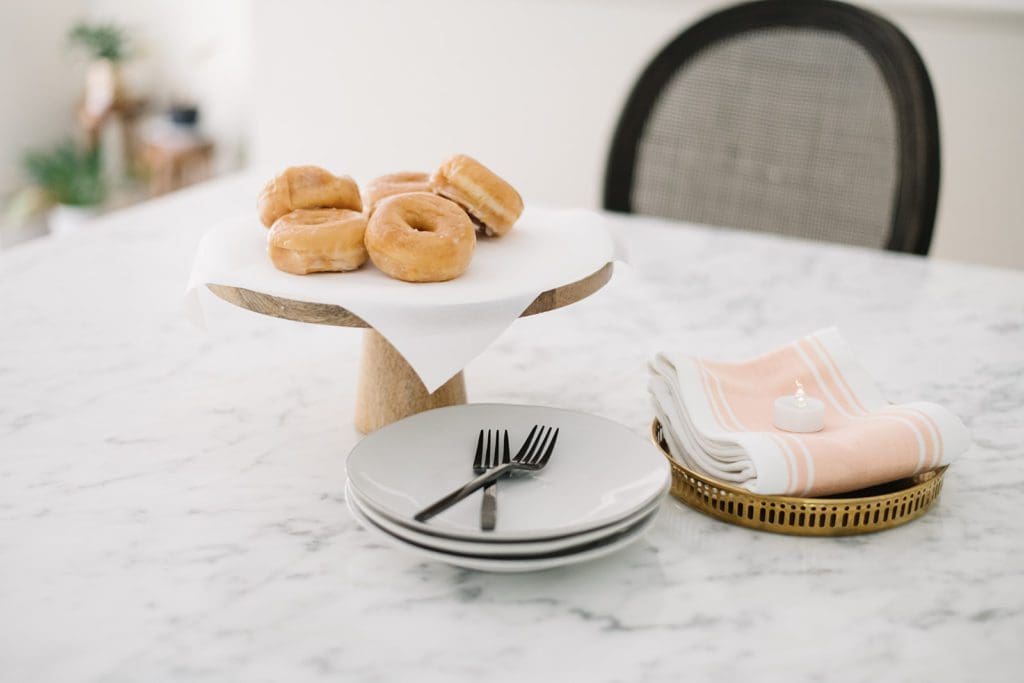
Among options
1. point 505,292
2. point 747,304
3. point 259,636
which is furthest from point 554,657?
point 747,304

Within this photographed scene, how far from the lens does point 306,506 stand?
75 cm

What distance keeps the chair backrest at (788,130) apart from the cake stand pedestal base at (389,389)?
31.9 inches

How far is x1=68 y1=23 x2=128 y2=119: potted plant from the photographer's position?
362 centimetres

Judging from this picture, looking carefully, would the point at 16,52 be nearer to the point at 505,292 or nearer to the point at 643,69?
the point at 643,69

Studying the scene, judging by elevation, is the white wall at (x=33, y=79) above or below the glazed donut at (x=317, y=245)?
below

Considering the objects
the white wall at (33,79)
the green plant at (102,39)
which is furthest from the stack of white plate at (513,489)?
the white wall at (33,79)

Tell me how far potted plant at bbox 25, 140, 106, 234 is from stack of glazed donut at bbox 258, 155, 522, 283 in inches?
120

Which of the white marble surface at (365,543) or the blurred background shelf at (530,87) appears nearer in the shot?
the white marble surface at (365,543)

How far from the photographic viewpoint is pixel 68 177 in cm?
366

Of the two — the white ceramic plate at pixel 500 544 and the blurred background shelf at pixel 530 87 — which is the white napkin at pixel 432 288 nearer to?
the white ceramic plate at pixel 500 544

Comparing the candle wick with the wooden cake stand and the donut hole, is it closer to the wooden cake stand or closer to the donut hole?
the wooden cake stand

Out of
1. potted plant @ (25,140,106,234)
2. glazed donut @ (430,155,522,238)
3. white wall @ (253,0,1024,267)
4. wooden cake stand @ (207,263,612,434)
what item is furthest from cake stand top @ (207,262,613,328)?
potted plant @ (25,140,106,234)

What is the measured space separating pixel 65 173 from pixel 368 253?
10.6 feet

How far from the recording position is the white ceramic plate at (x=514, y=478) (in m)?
0.65
